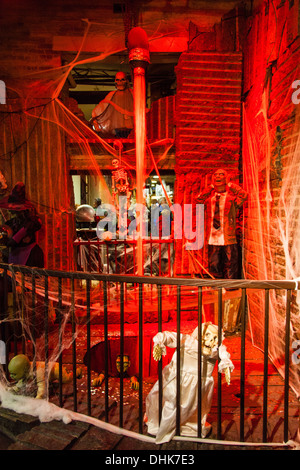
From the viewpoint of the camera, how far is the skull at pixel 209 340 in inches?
120

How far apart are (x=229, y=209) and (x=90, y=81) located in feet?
27.0

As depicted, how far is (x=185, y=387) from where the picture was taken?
123 inches

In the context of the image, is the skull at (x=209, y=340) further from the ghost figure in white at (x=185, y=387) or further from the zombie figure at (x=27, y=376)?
the zombie figure at (x=27, y=376)

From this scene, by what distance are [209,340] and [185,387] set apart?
0.53 metres

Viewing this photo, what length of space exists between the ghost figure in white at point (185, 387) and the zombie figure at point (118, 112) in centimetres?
559

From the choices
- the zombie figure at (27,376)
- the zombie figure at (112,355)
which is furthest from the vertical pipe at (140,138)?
the zombie figure at (27,376)

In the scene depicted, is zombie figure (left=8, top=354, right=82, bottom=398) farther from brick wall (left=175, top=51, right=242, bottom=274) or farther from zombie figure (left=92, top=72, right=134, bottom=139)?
zombie figure (left=92, top=72, right=134, bottom=139)

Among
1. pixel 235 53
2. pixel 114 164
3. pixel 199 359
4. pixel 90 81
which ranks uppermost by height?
pixel 90 81

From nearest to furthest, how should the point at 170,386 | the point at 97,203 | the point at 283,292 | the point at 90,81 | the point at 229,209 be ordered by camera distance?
the point at 170,386, the point at 283,292, the point at 229,209, the point at 97,203, the point at 90,81

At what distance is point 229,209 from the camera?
585cm

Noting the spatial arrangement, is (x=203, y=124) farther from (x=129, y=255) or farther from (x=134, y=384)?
(x=134, y=384)

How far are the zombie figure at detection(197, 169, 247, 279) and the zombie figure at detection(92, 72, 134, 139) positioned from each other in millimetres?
2856
